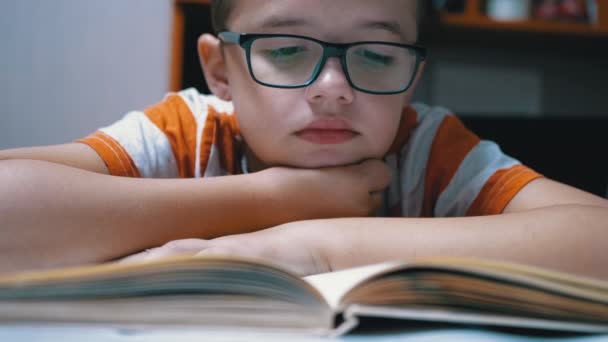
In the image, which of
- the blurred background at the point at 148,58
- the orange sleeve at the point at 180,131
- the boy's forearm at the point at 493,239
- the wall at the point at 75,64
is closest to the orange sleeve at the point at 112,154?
the orange sleeve at the point at 180,131

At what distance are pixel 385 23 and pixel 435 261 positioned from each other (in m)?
0.49

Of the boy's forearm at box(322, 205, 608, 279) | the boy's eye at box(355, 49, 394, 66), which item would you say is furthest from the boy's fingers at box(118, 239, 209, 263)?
the boy's eye at box(355, 49, 394, 66)

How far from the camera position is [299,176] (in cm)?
73

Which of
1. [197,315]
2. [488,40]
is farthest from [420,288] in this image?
[488,40]

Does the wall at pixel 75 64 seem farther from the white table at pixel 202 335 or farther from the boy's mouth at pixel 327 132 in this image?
the white table at pixel 202 335

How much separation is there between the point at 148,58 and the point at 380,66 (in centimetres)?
120

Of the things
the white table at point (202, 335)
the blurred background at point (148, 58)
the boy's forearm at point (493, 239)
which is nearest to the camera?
the white table at point (202, 335)

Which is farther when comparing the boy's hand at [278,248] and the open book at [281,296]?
the boy's hand at [278,248]

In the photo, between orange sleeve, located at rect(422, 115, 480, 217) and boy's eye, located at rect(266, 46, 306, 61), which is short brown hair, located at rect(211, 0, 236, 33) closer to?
boy's eye, located at rect(266, 46, 306, 61)

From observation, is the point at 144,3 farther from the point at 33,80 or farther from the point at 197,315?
the point at 197,315

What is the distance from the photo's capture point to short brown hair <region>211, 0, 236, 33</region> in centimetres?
85

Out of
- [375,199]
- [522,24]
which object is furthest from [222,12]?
[522,24]

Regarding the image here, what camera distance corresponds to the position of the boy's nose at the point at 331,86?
0.71 meters

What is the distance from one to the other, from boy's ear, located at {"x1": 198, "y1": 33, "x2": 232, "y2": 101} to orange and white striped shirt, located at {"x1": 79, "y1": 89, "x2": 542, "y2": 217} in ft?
0.16
